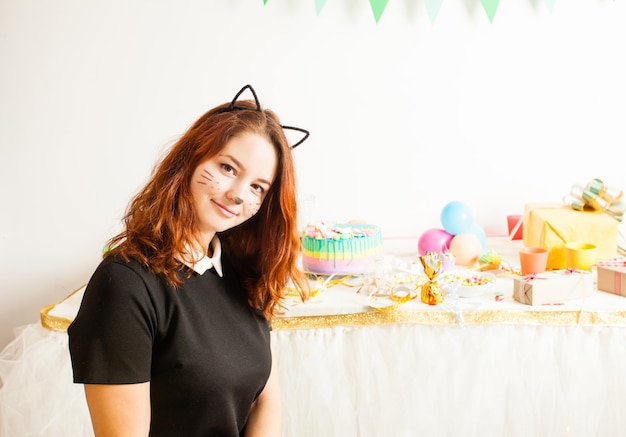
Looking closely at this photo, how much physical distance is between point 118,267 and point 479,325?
95 cm

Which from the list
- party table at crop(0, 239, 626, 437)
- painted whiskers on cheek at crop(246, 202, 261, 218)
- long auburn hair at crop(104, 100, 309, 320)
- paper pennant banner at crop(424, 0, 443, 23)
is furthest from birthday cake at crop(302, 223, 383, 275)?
paper pennant banner at crop(424, 0, 443, 23)

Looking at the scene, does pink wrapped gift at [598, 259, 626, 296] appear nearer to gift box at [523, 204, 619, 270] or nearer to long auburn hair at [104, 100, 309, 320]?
gift box at [523, 204, 619, 270]

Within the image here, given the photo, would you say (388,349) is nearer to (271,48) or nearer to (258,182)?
(258,182)

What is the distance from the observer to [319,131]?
2008 millimetres

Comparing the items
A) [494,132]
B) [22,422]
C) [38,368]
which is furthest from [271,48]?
[22,422]

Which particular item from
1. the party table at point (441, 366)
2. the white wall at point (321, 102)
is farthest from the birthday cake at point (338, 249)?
the white wall at point (321, 102)

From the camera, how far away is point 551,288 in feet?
4.88

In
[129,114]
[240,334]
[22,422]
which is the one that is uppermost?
[129,114]

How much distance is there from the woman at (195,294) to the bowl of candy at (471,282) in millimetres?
593

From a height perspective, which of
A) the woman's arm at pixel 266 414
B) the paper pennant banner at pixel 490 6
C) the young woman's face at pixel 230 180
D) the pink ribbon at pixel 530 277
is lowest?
the woman's arm at pixel 266 414

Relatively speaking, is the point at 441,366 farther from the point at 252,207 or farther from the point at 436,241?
the point at 252,207

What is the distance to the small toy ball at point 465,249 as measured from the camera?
5.73ft

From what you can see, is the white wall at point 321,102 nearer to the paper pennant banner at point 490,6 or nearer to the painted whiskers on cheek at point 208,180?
the paper pennant banner at point 490,6

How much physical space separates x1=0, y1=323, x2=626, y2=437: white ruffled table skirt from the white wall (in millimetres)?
632
